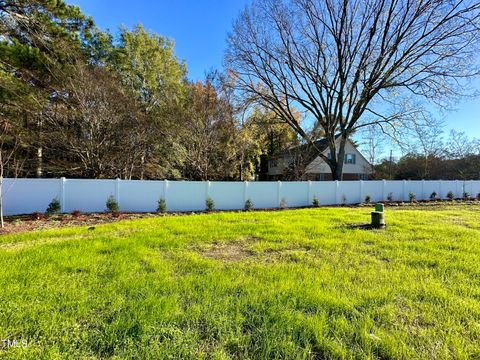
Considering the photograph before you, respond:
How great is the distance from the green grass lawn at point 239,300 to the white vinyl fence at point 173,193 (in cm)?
449

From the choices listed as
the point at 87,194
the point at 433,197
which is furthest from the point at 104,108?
the point at 433,197

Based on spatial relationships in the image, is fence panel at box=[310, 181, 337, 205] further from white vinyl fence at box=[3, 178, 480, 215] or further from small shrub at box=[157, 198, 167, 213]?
→ small shrub at box=[157, 198, 167, 213]

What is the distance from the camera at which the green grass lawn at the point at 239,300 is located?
6.25 ft

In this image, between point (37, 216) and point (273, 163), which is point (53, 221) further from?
point (273, 163)

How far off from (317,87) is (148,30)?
12806 millimetres

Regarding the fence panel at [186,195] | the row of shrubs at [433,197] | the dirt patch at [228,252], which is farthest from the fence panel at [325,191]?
the dirt patch at [228,252]

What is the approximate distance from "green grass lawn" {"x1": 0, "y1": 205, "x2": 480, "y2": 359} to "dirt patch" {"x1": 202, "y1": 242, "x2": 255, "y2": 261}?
2 cm

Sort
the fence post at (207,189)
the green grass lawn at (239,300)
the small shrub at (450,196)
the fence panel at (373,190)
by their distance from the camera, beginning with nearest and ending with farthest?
the green grass lawn at (239,300), the fence post at (207,189), the fence panel at (373,190), the small shrub at (450,196)

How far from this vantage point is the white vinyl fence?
8.52m

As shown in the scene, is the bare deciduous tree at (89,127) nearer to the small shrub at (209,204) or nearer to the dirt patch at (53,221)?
the dirt patch at (53,221)

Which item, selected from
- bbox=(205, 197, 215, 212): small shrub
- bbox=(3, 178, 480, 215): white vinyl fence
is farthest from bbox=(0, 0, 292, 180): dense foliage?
bbox=(205, 197, 215, 212): small shrub

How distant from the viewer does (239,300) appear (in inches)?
101

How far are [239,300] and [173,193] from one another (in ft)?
27.7

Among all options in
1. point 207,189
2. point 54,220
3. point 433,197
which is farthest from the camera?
point 433,197
